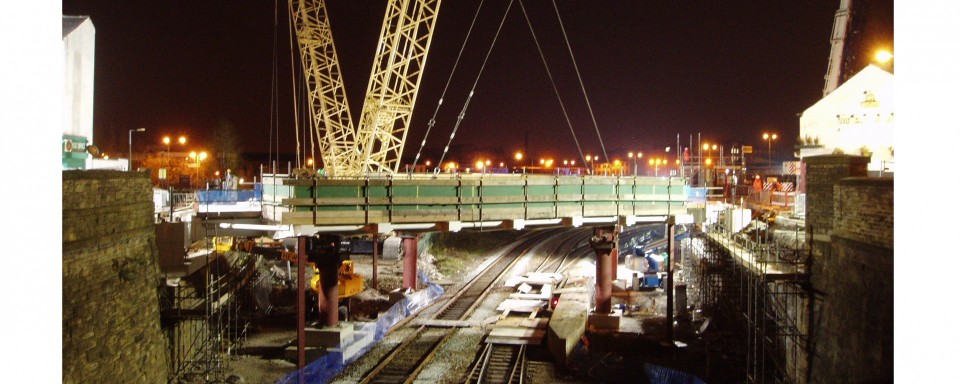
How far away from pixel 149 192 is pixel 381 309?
11126 mm

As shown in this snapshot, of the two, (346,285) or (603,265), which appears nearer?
(603,265)

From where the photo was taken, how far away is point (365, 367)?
54.0 feet

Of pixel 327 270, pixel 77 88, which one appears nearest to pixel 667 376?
pixel 327 270

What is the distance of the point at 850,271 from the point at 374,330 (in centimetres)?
1309

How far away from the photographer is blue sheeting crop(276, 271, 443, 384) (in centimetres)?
1589

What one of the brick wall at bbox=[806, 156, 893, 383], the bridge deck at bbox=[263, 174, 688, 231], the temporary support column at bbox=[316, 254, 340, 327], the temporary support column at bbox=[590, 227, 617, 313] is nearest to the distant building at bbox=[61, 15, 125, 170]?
the temporary support column at bbox=[316, 254, 340, 327]

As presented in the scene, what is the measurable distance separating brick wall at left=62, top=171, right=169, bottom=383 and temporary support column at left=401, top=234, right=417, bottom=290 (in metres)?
11.9

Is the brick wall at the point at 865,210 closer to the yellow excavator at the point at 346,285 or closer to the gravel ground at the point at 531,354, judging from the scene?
the gravel ground at the point at 531,354

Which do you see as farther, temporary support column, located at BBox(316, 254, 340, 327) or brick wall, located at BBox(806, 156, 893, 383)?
temporary support column, located at BBox(316, 254, 340, 327)

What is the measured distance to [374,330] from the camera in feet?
62.8

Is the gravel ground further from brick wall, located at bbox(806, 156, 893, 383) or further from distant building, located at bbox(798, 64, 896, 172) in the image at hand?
distant building, located at bbox(798, 64, 896, 172)

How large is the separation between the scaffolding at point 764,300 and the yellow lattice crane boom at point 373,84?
49.1ft

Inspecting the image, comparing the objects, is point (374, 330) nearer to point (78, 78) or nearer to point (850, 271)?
point (850, 271)
